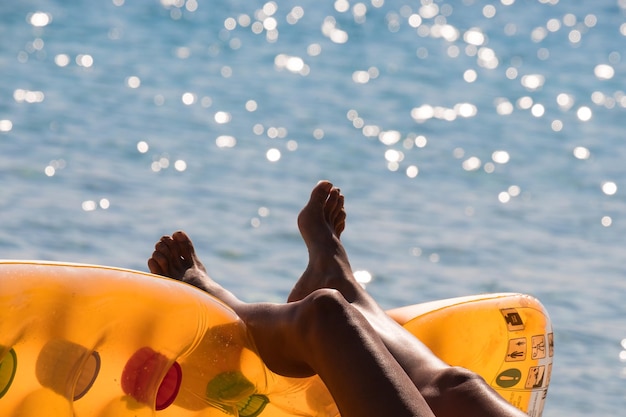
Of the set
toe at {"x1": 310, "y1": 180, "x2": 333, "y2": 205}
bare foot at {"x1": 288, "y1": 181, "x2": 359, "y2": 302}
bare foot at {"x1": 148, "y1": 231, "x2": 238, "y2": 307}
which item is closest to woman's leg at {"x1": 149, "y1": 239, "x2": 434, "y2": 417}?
bare foot at {"x1": 288, "y1": 181, "x2": 359, "y2": 302}

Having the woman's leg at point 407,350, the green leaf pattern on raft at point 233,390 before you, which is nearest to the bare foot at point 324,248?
the woman's leg at point 407,350

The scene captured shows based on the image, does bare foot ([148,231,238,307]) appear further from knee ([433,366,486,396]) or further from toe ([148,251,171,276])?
knee ([433,366,486,396])

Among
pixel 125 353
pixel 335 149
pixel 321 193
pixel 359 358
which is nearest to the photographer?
pixel 359 358

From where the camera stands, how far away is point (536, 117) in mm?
7305

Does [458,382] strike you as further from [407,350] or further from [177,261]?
[177,261]

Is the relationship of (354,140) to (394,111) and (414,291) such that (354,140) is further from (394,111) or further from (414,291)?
(414,291)

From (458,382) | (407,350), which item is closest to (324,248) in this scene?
(407,350)

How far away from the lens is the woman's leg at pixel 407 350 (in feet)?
6.59

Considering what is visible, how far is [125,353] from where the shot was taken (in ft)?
6.61

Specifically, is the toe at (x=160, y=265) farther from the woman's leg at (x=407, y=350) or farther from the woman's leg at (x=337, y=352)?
the woman's leg at (x=337, y=352)

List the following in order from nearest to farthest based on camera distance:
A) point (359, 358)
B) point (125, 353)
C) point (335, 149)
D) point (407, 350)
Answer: point (359, 358), point (125, 353), point (407, 350), point (335, 149)

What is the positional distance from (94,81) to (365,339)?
16.4ft

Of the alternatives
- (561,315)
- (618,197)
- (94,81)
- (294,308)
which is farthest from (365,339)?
(94,81)

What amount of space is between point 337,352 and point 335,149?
4.11 metres
